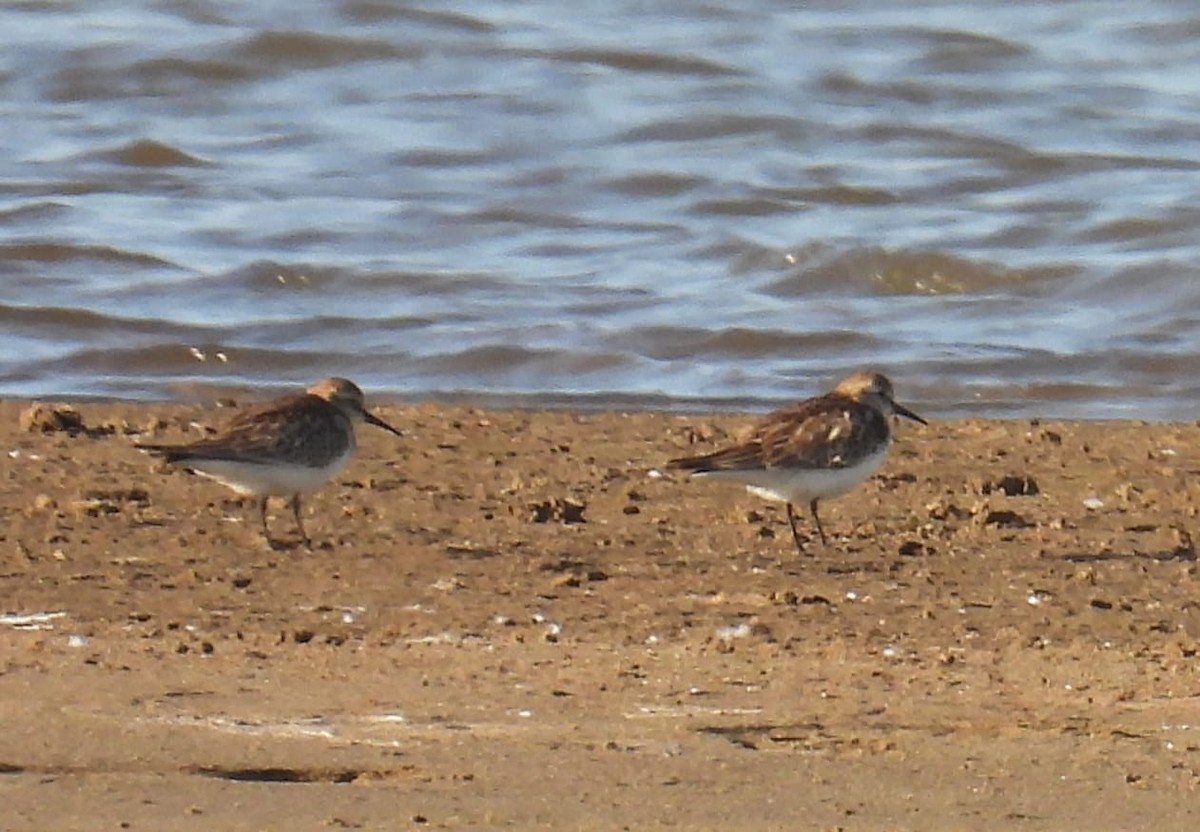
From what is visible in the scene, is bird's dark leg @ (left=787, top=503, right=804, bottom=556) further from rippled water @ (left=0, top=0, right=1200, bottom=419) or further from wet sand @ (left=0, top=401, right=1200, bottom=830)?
rippled water @ (left=0, top=0, right=1200, bottom=419)

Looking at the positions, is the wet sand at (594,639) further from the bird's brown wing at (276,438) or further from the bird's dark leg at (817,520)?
the bird's brown wing at (276,438)

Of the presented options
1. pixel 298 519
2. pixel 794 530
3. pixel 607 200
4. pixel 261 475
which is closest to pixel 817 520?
pixel 794 530

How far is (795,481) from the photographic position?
7078mm

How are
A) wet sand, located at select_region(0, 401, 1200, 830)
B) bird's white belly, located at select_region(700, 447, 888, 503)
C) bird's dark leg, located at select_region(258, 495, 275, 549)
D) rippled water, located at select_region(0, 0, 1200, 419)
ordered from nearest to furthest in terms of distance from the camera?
wet sand, located at select_region(0, 401, 1200, 830) < bird's dark leg, located at select_region(258, 495, 275, 549) < bird's white belly, located at select_region(700, 447, 888, 503) < rippled water, located at select_region(0, 0, 1200, 419)

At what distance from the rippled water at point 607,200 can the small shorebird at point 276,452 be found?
2533mm

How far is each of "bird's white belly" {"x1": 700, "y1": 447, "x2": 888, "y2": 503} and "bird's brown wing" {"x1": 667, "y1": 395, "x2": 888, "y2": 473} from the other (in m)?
0.02

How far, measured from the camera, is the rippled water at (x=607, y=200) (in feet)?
34.3

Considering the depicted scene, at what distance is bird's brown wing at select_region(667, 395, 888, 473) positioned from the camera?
7.11 m

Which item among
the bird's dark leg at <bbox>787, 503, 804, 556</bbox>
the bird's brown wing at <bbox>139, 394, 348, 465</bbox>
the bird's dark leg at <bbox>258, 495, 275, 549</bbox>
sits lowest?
the bird's dark leg at <bbox>258, 495, 275, 549</bbox>

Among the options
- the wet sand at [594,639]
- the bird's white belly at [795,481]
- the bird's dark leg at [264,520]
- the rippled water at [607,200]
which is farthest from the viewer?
the rippled water at [607,200]

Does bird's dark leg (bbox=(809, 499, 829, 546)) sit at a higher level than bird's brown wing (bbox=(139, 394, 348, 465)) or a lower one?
lower

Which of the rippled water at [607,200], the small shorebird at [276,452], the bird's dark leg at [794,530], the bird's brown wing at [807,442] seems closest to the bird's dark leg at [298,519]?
the small shorebird at [276,452]

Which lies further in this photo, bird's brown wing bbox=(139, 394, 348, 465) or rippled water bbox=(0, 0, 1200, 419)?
rippled water bbox=(0, 0, 1200, 419)

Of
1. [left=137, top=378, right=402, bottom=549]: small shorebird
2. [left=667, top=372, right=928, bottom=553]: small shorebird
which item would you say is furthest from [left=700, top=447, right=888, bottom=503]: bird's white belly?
[left=137, top=378, right=402, bottom=549]: small shorebird
